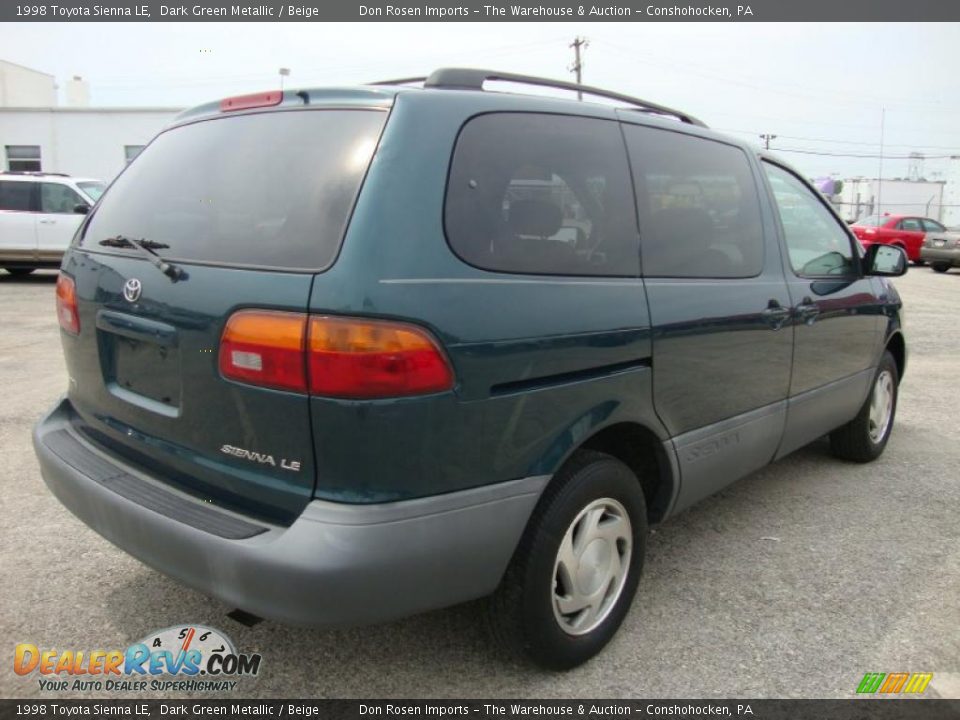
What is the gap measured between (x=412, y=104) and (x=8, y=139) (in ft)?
102

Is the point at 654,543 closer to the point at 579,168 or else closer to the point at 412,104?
the point at 579,168

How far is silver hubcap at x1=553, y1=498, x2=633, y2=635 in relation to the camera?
2365mm

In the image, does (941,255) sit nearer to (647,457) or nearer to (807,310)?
(807,310)

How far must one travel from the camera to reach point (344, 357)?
1823 millimetres

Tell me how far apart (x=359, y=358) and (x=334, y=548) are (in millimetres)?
472

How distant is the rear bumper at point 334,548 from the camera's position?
1836 millimetres

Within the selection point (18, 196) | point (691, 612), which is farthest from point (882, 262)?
point (18, 196)

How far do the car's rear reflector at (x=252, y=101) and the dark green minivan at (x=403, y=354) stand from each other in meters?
0.01

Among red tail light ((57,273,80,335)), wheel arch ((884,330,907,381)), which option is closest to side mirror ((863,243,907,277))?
wheel arch ((884,330,907,381))

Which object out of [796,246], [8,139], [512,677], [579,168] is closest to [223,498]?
[512,677]

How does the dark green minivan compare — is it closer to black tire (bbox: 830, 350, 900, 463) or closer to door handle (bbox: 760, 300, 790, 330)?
door handle (bbox: 760, 300, 790, 330)

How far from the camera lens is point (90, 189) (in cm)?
1374

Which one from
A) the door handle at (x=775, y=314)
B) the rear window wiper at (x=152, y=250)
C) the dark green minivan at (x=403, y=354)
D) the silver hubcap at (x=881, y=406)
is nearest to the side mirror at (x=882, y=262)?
the silver hubcap at (x=881, y=406)

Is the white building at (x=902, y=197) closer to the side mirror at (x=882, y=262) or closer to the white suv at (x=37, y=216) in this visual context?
the white suv at (x=37, y=216)
